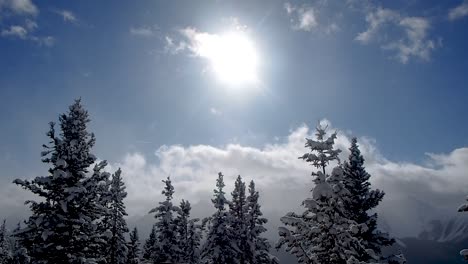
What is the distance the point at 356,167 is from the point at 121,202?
26.7 metres

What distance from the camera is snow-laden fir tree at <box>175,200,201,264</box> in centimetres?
4238

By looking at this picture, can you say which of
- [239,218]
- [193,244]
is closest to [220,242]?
[239,218]

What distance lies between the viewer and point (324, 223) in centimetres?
1980

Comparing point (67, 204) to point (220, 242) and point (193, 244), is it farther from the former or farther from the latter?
point (193, 244)

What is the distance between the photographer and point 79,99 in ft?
74.7

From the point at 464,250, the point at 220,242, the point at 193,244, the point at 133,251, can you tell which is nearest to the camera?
the point at 464,250

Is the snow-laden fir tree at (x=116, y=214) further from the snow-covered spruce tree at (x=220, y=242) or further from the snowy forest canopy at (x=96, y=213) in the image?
the snowy forest canopy at (x=96, y=213)

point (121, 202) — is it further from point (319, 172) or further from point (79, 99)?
point (319, 172)

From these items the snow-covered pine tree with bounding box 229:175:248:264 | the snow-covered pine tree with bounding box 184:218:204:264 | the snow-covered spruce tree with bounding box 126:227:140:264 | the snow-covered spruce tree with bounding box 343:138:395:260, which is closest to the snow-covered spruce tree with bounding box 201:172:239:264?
the snow-covered pine tree with bounding box 229:175:248:264

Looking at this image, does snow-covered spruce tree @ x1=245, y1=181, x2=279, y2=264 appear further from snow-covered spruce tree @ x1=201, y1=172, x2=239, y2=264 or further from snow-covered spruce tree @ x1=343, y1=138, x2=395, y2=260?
snow-covered spruce tree @ x1=343, y1=138, x2=395, y2=260

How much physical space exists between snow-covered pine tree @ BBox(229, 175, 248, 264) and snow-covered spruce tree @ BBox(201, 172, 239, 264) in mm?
700

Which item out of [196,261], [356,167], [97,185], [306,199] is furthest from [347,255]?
[196,261]

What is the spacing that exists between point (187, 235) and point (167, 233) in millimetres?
4444

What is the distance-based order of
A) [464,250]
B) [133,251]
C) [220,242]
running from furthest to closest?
1. [133,251]
2. [220,242]
3. [464,250]
